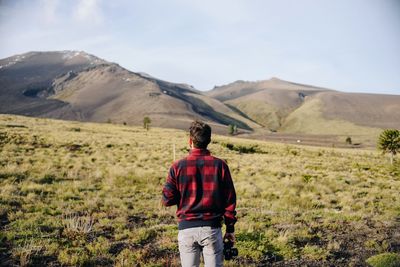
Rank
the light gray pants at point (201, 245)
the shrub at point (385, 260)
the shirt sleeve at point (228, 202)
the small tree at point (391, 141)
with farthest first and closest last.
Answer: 1. the small tree at point (391, 141)
2. the shrub at point (385, 260)
3. the shirt sleeve at point (228, 202)
4. the light gray pants at point (201, 245)

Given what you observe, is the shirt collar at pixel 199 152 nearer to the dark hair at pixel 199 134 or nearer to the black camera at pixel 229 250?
the dark hair at pixel 199 134

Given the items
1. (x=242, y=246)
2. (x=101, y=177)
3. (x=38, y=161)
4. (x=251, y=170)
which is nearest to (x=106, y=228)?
(x=242, y=246)

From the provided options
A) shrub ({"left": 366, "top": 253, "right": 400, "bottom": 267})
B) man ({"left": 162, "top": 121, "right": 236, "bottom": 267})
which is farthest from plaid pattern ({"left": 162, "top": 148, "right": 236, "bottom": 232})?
shrub ({"left": 366, "top": 253, "right": 400, "bottom": 267})

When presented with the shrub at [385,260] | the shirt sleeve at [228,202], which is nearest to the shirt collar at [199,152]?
the shirt sleeve at [228,202]

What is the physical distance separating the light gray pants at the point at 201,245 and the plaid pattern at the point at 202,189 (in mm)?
90

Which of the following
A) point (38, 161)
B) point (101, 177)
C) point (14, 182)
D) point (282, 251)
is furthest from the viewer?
point (38, 161)

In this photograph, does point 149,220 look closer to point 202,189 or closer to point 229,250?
point 229,250

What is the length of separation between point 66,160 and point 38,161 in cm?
182

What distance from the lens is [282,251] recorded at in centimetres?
802

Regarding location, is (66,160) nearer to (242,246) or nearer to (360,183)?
(242,246)

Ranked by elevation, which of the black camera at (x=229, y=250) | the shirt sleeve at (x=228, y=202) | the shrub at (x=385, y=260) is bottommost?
the shrub at (x=385, y=260)

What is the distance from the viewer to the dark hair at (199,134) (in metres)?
4.38

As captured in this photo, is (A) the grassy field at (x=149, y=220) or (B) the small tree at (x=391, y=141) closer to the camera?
(A) the grassy field at (x=149, y=220)

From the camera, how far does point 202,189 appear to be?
4359 millimetres
